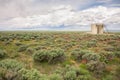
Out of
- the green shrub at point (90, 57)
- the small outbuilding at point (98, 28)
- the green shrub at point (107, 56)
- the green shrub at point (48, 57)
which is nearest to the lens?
the green shrub at point (48, 57)

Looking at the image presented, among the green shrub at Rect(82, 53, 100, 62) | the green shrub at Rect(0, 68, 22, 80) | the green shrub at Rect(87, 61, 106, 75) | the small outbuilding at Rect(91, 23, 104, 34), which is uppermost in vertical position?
the small outbuilding at Rect(91, 23, 104, 34)

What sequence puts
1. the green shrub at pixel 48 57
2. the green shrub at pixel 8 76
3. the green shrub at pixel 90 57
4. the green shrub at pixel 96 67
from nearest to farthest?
the green shrub at pixel 8 76 → the green shrub at pixel 96 67 → the green shrub at pixel 48 57 → the green shrub at pixel 90 57

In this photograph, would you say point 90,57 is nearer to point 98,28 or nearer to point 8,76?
point 8,76

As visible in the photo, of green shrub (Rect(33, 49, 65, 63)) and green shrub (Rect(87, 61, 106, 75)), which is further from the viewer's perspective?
green shrub (Rect(33, 49, 65, 63))

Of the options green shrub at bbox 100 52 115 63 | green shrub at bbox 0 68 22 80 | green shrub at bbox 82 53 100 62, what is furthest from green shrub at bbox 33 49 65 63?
green shrub at bbox 0 68 22 80

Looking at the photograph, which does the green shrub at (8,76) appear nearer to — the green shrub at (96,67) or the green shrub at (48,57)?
the green shrub at (48,57)

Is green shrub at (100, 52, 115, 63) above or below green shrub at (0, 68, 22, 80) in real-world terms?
below

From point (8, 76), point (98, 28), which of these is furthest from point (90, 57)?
point (98, 28)

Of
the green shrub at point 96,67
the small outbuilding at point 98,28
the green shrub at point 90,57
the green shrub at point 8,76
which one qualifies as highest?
the small outbuilding at point 98,28

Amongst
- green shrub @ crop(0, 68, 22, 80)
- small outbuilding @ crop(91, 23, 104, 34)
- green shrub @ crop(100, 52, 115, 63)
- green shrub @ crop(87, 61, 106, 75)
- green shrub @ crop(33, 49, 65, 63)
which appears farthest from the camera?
small outbuilding @ crop(91, 23, 104, 34)

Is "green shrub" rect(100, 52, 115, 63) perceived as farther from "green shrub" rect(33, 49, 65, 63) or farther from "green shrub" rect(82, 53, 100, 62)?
"green shrub" rect(33, 49, 65, 63)

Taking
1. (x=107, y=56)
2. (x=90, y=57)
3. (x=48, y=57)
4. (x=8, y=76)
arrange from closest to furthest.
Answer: (x=8, y=76)
(x=48, y=57)
(x=90, y=57)
(x=107, y=56)

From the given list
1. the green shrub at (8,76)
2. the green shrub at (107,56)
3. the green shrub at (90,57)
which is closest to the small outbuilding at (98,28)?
the green shrub at (107,56)

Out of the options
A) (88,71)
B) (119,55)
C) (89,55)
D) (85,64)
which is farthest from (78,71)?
(119,55)
